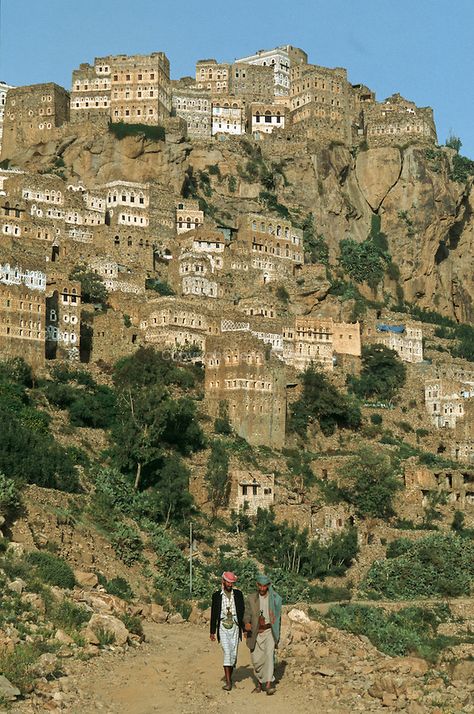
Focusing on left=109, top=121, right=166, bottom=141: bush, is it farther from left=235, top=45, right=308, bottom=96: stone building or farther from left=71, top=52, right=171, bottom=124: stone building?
left=235, top=45, right=308, bottom=96: stone building

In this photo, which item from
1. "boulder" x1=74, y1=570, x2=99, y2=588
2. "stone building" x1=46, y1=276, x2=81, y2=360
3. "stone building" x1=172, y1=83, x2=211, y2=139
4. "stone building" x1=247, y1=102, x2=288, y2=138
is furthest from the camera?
"stone building" x1=247, y1=102, x2=288, y2=138

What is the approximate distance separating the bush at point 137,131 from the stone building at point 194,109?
21.3ft

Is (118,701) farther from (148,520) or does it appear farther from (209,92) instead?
(209,92)

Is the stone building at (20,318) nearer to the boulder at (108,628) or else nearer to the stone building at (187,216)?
the stone building at (187,216)

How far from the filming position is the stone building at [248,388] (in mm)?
59750

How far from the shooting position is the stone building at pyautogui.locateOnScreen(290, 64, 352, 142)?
104m

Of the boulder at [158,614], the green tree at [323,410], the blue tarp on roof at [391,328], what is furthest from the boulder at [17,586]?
the blue tarp on roof at [391,328]

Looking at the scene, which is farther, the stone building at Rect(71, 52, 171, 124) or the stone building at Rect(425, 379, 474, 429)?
the stone building at Rect(71, 52, 171, 124)

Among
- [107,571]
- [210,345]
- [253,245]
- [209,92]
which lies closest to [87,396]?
[210,345]

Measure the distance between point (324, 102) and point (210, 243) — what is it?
28681mm

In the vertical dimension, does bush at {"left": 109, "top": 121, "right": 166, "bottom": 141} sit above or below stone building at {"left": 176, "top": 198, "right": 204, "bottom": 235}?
above

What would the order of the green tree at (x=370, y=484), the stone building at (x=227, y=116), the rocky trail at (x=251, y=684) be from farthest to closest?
the stone building at (x=227, y=116), the green tree at (x=370, y=484), the rocky trail at (x=251, y=684)

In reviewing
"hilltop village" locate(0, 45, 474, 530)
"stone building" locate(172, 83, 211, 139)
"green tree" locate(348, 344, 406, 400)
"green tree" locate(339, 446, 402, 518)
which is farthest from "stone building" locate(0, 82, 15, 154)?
"green tree" locate(339, 446, 402, 518)

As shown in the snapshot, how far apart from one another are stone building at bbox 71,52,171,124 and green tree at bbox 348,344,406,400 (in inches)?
1192
